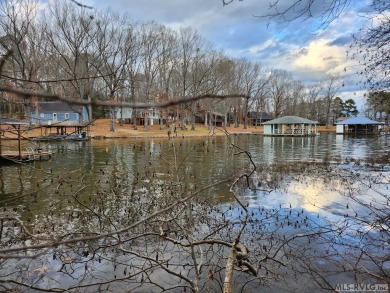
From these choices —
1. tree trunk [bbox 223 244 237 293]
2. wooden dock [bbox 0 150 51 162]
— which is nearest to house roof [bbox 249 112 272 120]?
wooden dock [bbox 0 150 51 162]

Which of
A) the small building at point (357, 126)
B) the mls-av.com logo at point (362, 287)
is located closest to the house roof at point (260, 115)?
the small building at point (357, 126)

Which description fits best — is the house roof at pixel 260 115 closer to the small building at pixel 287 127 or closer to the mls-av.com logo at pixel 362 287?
the small building at pixel 287 127

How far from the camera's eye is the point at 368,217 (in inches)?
329

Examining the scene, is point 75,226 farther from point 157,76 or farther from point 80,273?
point 157,76

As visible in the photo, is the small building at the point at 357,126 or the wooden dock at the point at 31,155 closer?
the wooden dock at the point at 31,155

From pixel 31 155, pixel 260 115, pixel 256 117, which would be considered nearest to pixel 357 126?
pixel 256 117

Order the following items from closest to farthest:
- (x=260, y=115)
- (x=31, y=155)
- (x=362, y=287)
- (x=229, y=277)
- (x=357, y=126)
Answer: (x=229, y=277) < (x=362, y=287) < (x=31, y=155) < (x=357, y=126) < (x=260, y=115)

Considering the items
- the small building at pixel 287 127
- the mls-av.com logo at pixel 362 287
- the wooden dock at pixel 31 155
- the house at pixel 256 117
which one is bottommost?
the mls-av.com logo at pixel 362 287

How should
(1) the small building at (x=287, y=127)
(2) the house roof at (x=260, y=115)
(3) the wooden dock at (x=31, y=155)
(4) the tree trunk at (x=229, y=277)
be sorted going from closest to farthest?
1. (4) the tree trunk at (x=229, y=277)
2. (3) the wooden dock at (x=31, y=155)
3. (1) the small building at (x=287, y=127)
4. (2) the house roof at (x=260, y=115)

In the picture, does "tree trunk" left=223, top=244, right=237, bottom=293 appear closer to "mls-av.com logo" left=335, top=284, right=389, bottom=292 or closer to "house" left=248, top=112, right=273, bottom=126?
"mls-av.com logo" left=335, top=284, right=389, bottom=292

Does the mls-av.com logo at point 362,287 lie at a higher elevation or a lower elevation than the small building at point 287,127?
lower

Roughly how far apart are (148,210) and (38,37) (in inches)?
1661

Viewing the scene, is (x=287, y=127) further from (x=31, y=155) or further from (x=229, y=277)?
(x=229, y=277)

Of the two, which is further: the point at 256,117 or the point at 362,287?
the point at 256,117
